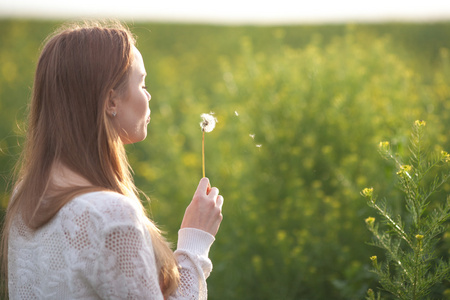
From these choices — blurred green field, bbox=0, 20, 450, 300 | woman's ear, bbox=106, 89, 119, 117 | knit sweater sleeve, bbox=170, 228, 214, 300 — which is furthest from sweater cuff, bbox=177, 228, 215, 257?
blurred green field, bbox=0, 20, 450, 300

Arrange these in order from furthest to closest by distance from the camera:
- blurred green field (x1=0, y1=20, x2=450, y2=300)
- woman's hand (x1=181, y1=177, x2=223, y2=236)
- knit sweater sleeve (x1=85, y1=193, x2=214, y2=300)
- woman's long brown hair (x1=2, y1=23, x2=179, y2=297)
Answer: blurred green field (x1=0, y1=20, x2=450, y2=300), woman's hand (x1=181, y1=177, x2=223, y2=236), woman's long brown hair (x1=2, y1=23, x2=179, y2=297), knit sweater sleeve (x1=85, y1=193, x2=214, y2=300)

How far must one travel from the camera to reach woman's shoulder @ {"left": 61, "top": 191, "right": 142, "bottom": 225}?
1114 mm

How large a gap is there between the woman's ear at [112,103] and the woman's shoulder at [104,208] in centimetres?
25

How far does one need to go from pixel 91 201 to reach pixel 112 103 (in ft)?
0.98

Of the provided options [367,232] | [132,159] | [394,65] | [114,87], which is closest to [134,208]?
[114,87]

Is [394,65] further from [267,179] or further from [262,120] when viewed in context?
[267,179]

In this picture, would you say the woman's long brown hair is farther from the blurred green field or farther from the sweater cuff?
Answer: the blurred green field

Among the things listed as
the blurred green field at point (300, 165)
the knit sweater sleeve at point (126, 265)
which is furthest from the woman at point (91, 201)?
the blurred green field at point (300, 165)

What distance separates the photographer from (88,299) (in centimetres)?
115

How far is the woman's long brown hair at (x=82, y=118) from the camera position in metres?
1.25

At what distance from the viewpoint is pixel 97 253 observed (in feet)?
3.65

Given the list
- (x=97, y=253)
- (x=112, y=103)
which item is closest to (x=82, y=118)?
(x=112, y=103)

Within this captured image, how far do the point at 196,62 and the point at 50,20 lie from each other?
422cm

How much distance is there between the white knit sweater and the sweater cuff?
19cm
